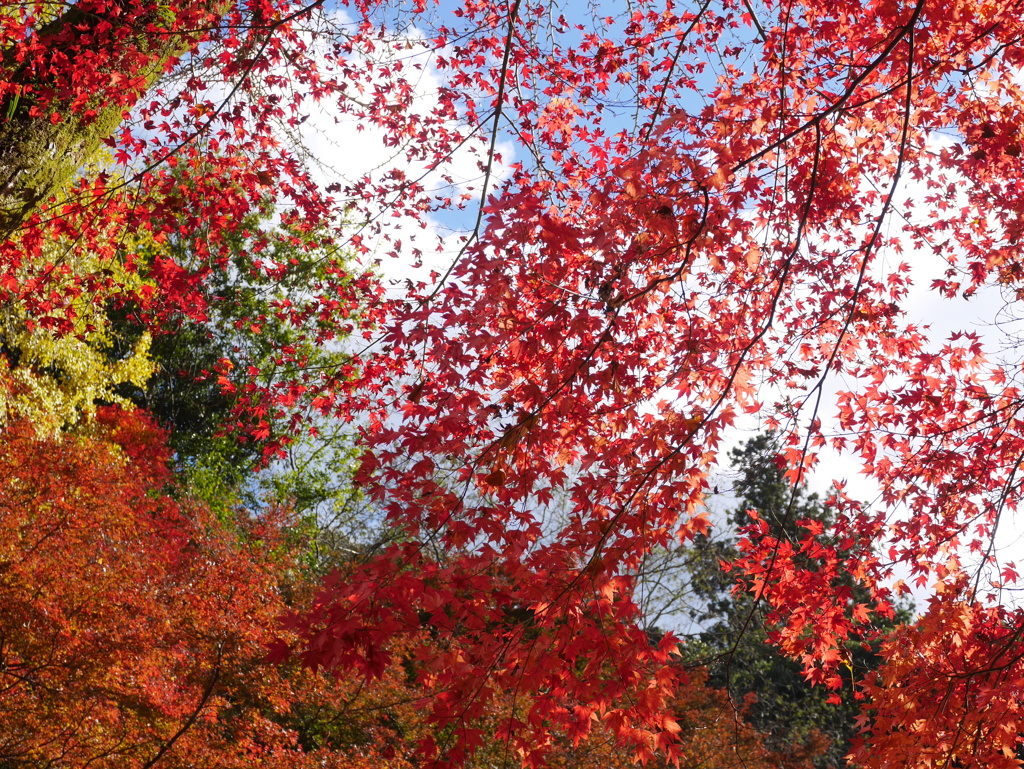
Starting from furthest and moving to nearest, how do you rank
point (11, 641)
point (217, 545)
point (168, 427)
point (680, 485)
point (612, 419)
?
1. point (168, 427)
2. point (217, 545)
3. point (11, 641)
4. point (612, 419)
5. point (680, 485)

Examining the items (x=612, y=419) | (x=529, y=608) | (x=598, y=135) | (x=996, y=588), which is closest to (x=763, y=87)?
(x=598, y=135)

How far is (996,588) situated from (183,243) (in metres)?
16.2

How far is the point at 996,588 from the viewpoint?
4.13 m

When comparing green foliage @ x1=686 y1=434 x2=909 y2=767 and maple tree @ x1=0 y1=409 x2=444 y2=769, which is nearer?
maple tree @ x1=0 y1=409 x2=444 y2=769

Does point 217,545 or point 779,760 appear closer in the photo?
point 217,545

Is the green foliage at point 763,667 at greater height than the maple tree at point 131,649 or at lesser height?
greater

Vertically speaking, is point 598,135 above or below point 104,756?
above

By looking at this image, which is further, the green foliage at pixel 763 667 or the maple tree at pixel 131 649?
the green foliage at pixel 763 667

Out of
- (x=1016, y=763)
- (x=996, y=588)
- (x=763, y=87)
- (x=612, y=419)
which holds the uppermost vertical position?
(x=763, y=87)

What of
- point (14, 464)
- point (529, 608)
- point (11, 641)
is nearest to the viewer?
point (529, 608)

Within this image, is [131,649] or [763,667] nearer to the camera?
[131,649]

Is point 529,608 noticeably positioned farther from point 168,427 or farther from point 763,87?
point 168,427

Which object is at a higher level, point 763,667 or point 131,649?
point 763,667

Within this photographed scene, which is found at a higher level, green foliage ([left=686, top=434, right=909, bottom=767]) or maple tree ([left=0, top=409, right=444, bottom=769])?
green foliage ([left=686, top=434, right=909, bottom=767])
